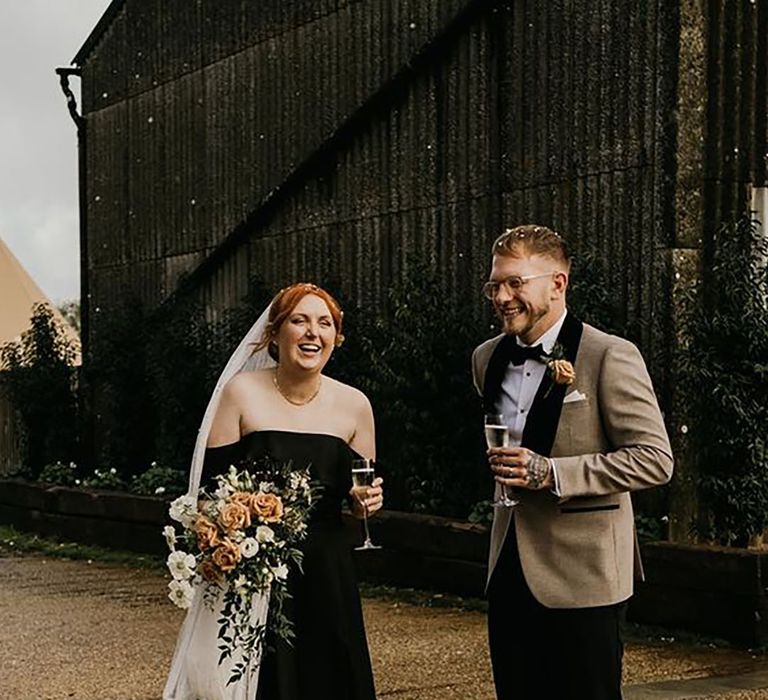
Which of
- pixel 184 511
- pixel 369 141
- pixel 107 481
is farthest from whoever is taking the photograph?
pixel 107 481

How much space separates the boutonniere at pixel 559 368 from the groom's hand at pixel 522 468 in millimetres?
232

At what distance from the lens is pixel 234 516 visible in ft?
18.4

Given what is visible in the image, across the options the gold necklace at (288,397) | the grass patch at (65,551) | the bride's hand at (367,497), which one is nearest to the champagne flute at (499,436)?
the bride's hand at (367,497)

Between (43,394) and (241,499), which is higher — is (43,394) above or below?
above

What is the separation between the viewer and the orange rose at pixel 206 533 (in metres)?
5.63

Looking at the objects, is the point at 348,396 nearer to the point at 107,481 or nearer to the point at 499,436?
the point at 499,436

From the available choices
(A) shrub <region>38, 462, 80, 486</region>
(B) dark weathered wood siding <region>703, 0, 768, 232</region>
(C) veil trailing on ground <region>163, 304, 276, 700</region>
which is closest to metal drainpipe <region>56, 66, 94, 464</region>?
(A) shrub <region>38, 462, 80, 486</region>

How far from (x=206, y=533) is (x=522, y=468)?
1273 mm

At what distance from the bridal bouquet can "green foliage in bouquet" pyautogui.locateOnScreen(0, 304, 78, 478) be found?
13.4 metres

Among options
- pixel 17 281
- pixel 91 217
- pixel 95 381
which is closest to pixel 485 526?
pixel 95 381

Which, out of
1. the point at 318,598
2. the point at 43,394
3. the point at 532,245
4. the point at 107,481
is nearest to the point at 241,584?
the point at 318,598

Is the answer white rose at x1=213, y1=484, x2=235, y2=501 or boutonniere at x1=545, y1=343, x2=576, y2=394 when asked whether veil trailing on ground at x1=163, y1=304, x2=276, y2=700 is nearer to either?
white rose at x1=213, y1=484, x2=235, y2=501

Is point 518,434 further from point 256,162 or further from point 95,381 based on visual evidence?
point 95,381

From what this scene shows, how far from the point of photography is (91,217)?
66.6 feet
